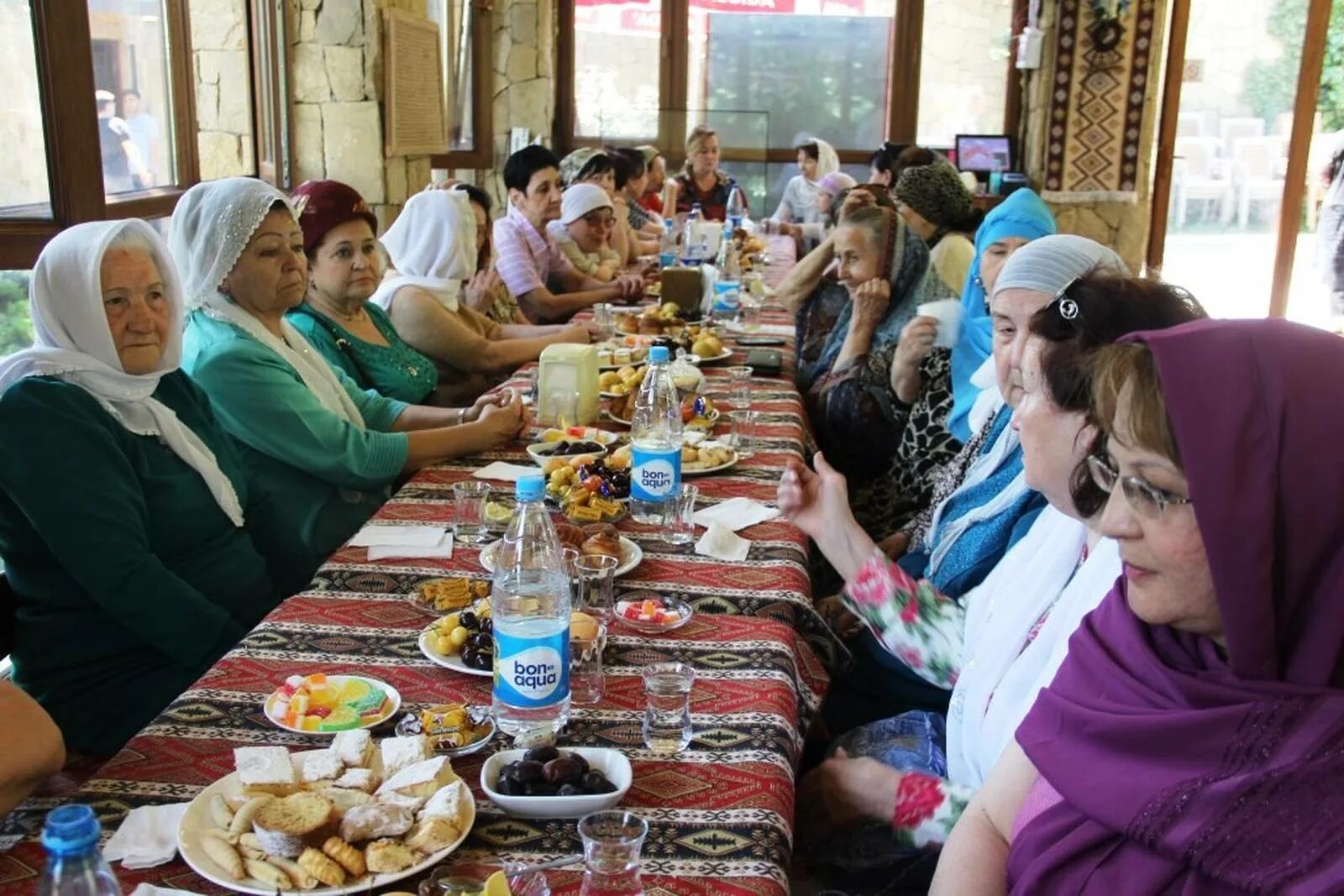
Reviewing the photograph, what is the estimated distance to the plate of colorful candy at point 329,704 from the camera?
1446mm

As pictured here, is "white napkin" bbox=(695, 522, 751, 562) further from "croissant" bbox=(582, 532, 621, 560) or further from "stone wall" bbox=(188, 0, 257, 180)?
"stone wall" bbox=(188, 0, 257, 180)

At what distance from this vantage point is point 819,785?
1771mm

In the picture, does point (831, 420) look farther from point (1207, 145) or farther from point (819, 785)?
point (1207, 145)

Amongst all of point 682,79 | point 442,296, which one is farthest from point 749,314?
point 682,79

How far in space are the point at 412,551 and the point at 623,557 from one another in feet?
1.19

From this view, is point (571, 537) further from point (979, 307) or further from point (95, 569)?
point (979, 307)

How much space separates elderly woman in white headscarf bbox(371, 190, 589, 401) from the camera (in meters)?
3.80

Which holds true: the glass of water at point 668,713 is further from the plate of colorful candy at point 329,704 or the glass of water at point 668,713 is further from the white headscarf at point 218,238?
the white headscarf at point 218,238

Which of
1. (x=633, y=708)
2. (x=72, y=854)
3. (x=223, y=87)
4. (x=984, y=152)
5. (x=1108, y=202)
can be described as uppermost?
(x=223, y=87)

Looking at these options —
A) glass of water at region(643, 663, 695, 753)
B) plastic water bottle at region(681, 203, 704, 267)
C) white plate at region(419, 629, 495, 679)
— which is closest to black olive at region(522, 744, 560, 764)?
glass of water at region(643, 663, 695, 753)

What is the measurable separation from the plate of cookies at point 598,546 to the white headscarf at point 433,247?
1.94 metres

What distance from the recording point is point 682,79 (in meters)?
9.33

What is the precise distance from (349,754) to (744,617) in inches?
27.7

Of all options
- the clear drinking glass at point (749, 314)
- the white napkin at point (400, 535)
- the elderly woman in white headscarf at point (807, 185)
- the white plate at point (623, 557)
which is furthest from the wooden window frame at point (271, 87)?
the elderly woman in white headscarf at point (807, 185)
